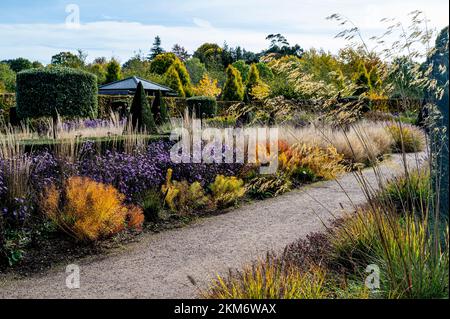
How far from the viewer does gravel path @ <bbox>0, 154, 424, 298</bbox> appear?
12.0ft

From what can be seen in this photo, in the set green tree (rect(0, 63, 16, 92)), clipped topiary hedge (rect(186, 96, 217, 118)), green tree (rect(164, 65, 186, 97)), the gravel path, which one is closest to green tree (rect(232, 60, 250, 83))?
green tree (rect(164, 65, 186, 97))

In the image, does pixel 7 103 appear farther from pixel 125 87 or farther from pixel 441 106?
pixel 441 106

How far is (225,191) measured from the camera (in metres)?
6.53

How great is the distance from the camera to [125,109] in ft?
47.0

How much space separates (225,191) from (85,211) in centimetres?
235

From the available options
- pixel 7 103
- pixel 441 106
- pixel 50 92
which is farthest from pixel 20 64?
pixel 441 106

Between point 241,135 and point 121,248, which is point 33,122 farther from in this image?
point 121,248

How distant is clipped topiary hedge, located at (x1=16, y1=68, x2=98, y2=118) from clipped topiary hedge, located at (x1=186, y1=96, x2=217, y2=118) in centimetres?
697

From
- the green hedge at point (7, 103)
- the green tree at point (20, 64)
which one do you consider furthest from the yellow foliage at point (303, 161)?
the green tree at point (20, 64)

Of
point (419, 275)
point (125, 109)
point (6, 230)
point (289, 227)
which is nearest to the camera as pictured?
point (419, 275)

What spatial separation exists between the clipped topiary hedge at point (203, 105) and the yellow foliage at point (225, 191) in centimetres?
1190
